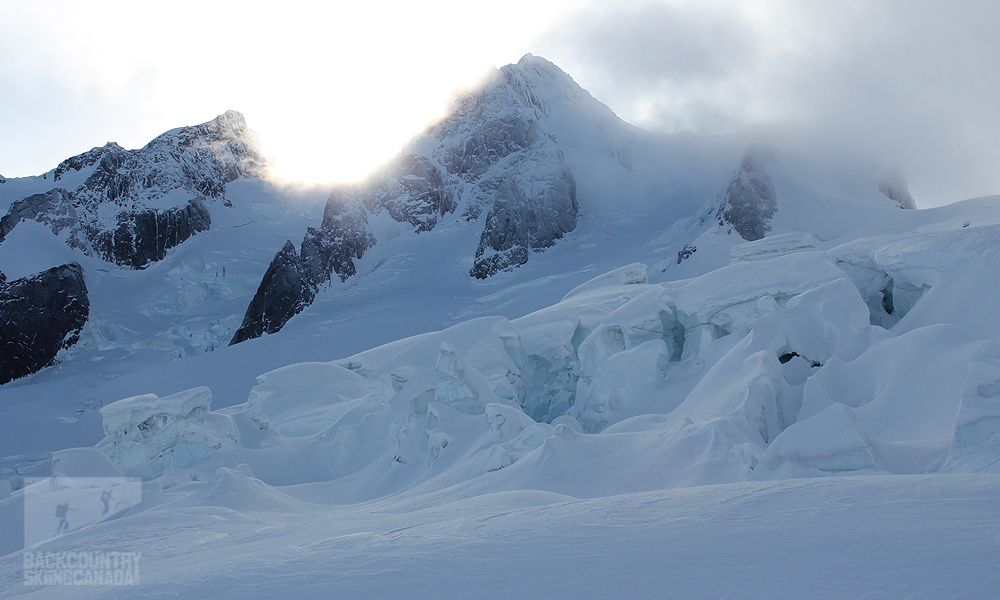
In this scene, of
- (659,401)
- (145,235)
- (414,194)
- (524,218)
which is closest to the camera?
(659,401)

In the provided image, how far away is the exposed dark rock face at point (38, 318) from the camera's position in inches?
2009

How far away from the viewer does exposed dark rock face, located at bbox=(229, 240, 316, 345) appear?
53312 mm

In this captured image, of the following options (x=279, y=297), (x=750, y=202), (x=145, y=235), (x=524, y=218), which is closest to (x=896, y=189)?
(x=750, y=202)

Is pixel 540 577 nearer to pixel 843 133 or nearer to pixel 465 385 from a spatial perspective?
pixel 465 385

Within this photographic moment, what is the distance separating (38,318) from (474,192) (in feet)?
136

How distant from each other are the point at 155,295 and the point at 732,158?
59.6 m

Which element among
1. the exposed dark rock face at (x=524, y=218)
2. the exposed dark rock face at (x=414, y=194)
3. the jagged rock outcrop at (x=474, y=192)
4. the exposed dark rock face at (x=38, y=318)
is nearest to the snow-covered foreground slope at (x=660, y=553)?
the jagged rock outcrop at (x=474, y=192)

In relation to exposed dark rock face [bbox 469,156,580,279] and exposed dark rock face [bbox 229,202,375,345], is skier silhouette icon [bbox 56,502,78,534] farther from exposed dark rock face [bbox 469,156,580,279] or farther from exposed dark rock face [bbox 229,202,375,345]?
exposed dark rock face [bbox 469,156,580,279]

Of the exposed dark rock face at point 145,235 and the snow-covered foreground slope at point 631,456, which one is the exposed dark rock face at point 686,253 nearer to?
the snow-covered foreground slope at point 631,456

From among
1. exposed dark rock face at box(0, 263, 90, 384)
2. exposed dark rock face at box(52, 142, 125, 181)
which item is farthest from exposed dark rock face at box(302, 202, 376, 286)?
exposed dark rock face at box(52, 142, 125, 181)

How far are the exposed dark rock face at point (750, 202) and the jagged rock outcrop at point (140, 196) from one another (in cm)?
5216

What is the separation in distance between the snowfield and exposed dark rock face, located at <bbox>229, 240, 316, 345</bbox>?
8.46m

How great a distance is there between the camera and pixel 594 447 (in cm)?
1109

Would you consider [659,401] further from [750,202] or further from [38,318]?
[38,318]
